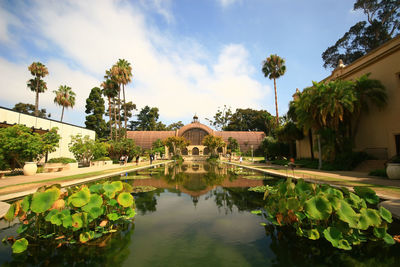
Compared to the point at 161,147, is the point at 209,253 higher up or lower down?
lower down

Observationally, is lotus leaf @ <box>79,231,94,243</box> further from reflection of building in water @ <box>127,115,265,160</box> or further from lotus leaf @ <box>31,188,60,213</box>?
reflection of building in water @ <box>127,115,265,160</box>

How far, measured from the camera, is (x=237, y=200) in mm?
7180

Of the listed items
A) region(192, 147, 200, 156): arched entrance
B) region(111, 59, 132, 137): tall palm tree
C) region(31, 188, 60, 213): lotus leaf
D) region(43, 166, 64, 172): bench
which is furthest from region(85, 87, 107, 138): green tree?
region(31, 188, 60, 213): lotus leaf

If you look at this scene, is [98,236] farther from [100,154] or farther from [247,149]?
[247,149]

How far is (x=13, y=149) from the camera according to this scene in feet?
46.1

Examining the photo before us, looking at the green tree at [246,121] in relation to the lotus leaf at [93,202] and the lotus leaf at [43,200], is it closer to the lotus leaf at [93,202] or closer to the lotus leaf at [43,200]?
the lotus leaf at [93,202]

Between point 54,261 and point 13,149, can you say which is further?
point 13,149

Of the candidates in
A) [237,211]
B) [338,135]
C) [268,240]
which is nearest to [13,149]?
[237,211]

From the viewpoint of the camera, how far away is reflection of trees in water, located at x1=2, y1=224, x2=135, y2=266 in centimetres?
307

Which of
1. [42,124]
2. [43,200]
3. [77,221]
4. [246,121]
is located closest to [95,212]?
[77,221]

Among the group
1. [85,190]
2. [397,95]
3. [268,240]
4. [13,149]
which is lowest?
[268,240]

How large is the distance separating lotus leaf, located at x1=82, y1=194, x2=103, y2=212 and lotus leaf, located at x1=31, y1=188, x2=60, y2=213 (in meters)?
0.56

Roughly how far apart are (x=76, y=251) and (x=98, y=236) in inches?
19.5

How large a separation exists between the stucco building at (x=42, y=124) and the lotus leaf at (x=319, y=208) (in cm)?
2430
